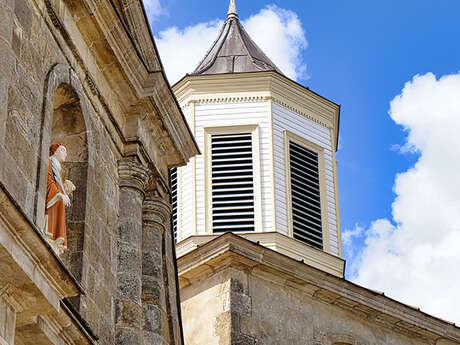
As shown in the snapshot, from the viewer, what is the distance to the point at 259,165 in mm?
26609

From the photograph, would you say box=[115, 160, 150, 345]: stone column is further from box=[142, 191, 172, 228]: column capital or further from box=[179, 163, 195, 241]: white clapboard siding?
box=[179, 163, 195, 241]: white clapboard siding

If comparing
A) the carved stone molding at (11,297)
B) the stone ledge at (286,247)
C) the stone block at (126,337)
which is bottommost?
the carved stone molding at (11,297)

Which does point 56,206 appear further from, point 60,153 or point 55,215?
point 60,153

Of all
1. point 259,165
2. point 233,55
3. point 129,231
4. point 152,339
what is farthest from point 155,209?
point 233,55

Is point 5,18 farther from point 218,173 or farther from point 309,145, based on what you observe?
point 309,145

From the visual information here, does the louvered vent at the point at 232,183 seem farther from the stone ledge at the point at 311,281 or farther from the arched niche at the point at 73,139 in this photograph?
the arched niche at the point at 73,139

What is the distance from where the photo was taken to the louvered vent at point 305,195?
26484 millimetres

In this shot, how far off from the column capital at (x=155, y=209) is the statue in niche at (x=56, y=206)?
10.7ft

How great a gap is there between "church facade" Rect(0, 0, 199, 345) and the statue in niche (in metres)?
0.02

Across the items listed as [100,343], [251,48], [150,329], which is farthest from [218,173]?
[100,343]

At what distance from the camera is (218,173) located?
26438mm

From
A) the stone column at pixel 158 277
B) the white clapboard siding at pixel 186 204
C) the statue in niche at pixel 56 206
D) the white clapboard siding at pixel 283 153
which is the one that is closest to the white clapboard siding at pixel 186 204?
the white clapboard siding at pixel 186 204

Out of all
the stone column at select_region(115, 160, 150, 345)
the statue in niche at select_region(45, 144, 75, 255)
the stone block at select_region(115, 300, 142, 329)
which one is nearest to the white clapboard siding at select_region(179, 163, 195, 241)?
the stone column at select_region(115, 160, 150, 345)

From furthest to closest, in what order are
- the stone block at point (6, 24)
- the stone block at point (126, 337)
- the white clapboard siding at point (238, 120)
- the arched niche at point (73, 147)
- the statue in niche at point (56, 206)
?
the white clapboard siding at point (238, 120)
the stone block at point (126, 337)
the arched niche at point (73, 147)
the statue in niche at point (56, 206)
the stone block at point (6, 24)
